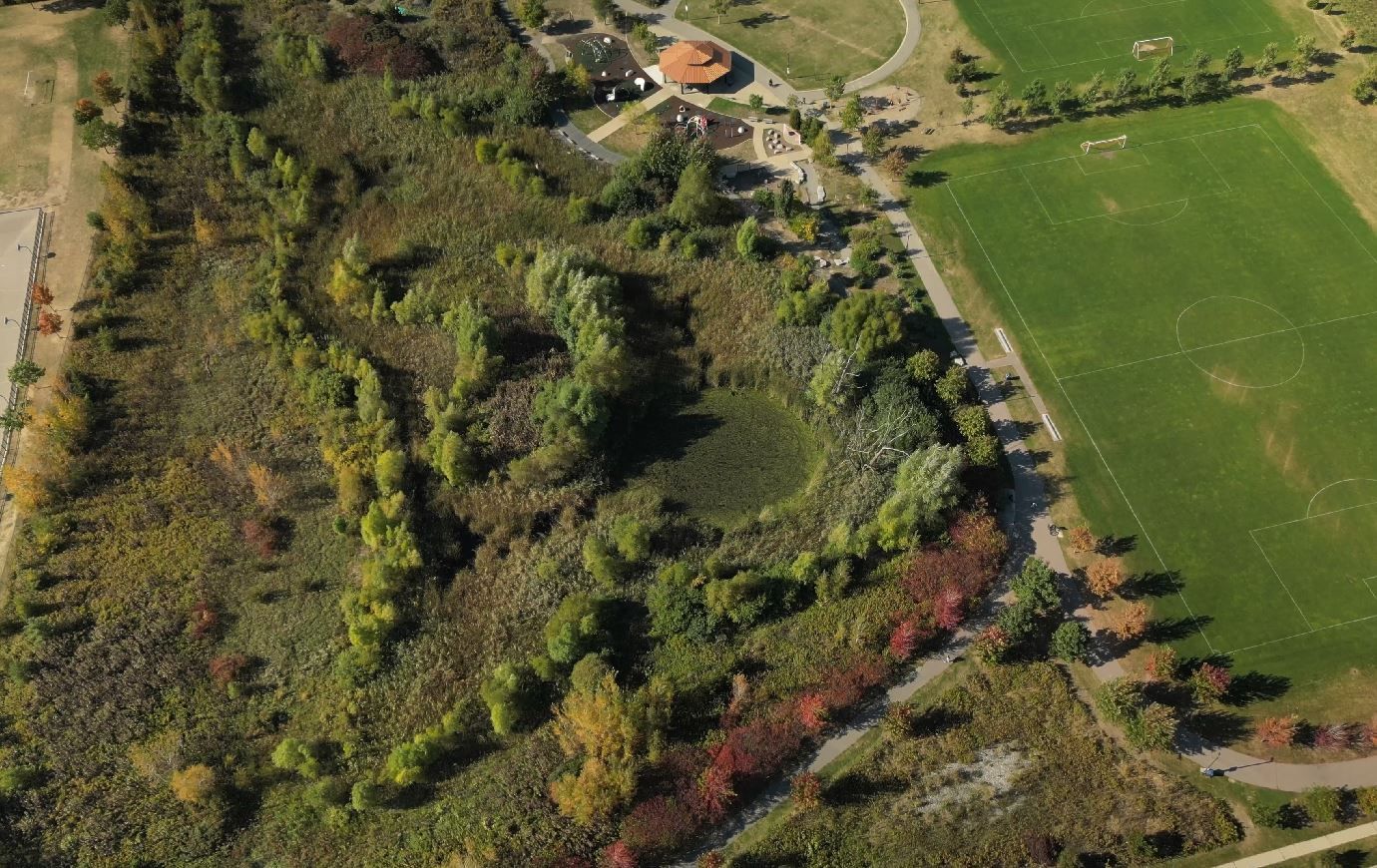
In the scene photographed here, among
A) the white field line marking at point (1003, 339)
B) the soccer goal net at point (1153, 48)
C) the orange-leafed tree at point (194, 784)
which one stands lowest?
the orange-leafed tree at point (194, 784)

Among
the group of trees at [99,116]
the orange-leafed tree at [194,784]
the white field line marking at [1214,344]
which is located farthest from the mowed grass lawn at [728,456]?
the group of trees at [99,116]

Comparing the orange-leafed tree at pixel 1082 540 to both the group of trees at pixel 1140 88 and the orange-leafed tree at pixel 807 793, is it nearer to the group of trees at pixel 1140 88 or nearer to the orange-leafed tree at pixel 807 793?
the orange-leafed tree at pixel 807 793

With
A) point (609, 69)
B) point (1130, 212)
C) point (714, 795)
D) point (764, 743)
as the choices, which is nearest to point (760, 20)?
point (609, 69)

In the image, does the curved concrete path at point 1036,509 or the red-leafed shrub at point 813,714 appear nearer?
the curved concrete path at point 1036,509

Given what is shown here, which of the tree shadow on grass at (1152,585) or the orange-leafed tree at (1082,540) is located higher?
the orange-leafed tree at (1082,540)

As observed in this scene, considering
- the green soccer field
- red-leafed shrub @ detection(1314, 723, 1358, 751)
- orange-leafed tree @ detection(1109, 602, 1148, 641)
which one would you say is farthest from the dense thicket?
the green soccer field

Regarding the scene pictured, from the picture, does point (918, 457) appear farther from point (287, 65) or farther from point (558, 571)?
point (287, 65)

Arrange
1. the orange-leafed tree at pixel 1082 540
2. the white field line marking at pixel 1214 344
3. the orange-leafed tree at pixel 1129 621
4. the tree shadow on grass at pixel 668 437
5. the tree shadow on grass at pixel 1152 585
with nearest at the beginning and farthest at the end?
1. the orange-leafed tree at pixel 1129 621
2. the tree shadow on grass at pixel 1152 585
3. the orange-leafed tree at pixel 1082 540
4. the tree shadow on grass at pixel 668 437
5. the white field line marking at pixel 1214 344
